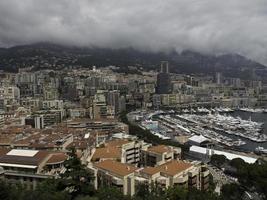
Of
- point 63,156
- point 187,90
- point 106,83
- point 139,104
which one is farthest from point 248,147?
point 187,90

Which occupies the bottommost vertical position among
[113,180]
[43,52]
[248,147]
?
[248,147]

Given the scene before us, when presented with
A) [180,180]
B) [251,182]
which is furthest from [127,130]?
[251,182]

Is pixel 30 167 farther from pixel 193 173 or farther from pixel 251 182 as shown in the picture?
pixel 251 182

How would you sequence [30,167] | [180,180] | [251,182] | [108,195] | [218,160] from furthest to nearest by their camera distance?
[218,160] → [30,167] → [180,180] → [251,182] → [108,195]

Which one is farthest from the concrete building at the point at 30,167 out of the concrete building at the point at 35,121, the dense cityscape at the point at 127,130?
the concrete building at the point at 35,121

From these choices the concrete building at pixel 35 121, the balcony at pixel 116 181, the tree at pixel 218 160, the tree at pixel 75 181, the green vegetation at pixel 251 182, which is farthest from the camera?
the concrete building at pixel 35 121

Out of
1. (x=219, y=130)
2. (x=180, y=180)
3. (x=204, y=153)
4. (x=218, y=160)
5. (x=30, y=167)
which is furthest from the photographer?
(x=219, y=130)

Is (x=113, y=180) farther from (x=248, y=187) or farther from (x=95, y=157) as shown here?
(x=248, y=187)

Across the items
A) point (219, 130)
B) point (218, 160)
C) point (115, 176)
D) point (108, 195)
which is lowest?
point (219, 130)

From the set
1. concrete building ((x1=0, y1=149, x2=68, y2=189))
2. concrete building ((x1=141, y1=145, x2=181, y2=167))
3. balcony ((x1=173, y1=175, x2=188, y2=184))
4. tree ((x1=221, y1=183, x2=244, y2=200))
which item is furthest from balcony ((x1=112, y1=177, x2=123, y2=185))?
concrete building ((x1=141, y1=145, x2=181, y2=167))

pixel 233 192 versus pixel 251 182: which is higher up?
pixel 251 182

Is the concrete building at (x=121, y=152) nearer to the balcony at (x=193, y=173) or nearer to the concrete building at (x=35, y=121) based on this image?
the balcony at (x=193, y=173)
